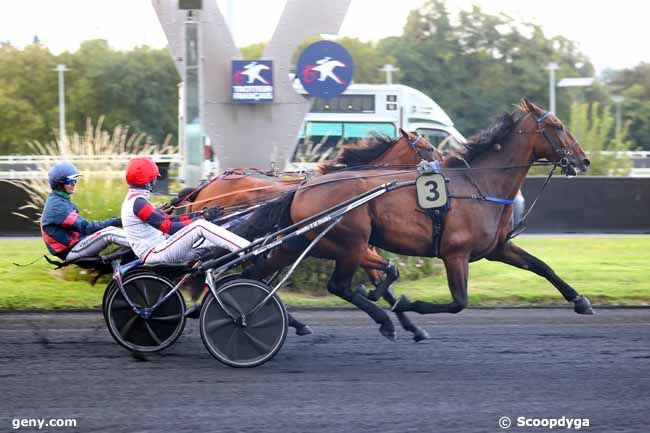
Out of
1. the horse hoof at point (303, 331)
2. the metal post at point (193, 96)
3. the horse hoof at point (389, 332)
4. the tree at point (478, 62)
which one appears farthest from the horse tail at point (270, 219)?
the tree at point (478, 62)

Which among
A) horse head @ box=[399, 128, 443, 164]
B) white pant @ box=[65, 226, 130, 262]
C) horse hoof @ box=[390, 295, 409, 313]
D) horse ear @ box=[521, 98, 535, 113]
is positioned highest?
horse ear @ box=[521, 98, 535, 113]

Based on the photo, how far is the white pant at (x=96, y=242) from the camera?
6.82 meters

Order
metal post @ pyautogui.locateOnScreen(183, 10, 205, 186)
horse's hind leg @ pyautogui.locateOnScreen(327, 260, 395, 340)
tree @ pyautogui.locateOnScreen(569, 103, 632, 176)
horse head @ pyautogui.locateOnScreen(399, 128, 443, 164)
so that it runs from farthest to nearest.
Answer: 1. tree @ pyautogui.locateOnScreen(569, 103, 632, 176)
2. metal post @ pyautogui.locateOnScreen(183, 10, 205, 186)
3. horse head @ pyautogui.locateOnScreen(399, 128, 443, 164)
4. horse's hind leg @ pyautogui.locateOnScreen(327, 260, 395, 340)

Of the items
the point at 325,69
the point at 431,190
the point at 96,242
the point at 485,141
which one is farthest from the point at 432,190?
the point at 325,69

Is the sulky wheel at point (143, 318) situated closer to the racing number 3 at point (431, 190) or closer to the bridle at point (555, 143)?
the racing number 3 at point (431, 190)

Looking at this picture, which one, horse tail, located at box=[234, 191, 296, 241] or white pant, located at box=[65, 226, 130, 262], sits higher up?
horse tail, located at box=[234, 191, 296, 241]

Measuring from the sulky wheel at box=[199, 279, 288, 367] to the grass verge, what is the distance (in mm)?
2759

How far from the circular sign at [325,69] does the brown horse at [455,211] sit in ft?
9.92

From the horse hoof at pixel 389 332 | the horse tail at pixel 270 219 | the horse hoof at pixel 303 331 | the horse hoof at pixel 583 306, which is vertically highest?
the horse tail at pixel 270 219

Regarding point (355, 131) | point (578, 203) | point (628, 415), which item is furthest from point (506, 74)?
point (628, 415)

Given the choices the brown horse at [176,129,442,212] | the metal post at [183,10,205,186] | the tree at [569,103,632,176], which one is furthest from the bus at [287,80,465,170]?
the brown horse at [176,129,442,212]

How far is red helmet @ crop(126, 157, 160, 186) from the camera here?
21.3ft

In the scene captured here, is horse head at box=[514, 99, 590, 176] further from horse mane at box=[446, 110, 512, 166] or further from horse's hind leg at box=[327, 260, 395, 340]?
horse's hind leg at box=[327, 260, 395, 340]

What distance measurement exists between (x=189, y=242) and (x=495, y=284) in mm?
4675
